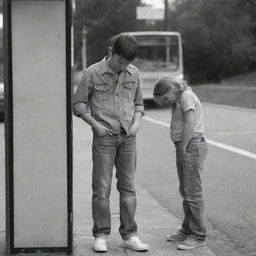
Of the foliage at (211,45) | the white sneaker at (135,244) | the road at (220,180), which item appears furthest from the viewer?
the foliage at (211,45)

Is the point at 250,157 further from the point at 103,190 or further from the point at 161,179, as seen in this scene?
the point at 103,190

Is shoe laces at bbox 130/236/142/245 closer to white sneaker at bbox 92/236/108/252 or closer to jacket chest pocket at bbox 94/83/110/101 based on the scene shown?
white sneaker at bbox 92/236/108/252

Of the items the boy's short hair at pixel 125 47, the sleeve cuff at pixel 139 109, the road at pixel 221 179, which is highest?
the boy's short hair at pixel 125 47

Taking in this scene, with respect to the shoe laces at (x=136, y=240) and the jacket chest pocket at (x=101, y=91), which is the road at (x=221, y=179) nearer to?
the shoe laces at (x=136, y=240)

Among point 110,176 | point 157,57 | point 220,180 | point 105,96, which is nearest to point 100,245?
point 110,176

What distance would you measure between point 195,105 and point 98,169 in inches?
35.4

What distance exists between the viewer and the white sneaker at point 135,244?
16.9 feet

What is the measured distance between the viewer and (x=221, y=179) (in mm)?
9141

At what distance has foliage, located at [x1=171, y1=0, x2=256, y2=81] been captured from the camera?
42219 mm

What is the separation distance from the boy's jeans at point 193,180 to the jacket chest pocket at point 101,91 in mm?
693

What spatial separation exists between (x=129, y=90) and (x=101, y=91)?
8.8 inches

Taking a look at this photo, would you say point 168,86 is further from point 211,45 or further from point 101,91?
point 211,45

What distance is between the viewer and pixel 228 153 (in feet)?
38.8

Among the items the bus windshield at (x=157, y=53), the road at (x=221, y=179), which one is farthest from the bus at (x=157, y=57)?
the road at (x=221, y=179)
